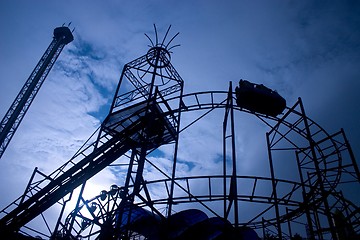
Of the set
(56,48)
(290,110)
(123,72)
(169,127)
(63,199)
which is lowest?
(63,199)

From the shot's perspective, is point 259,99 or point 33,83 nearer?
point 259,99

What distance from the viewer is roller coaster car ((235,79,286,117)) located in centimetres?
1227

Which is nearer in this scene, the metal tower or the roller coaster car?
the roller coaster car

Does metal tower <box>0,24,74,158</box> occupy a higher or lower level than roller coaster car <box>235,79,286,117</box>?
higher

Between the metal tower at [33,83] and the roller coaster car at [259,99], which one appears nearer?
the roller coaster car at [259,99]

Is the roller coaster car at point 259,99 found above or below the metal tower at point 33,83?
below

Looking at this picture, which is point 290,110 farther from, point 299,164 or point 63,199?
point 63,199

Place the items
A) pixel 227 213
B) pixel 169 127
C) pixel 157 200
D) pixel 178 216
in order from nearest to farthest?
pixel 227 213
pixel 157 200
pixel 169 127
pixel 178 216

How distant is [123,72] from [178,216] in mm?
9674

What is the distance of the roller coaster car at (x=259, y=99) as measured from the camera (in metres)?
12.3

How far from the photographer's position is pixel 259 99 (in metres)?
12.4

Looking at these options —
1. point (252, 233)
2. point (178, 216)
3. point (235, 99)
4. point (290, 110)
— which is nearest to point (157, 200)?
point (178, 216)

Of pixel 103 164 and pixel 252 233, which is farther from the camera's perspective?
pixel 252 233

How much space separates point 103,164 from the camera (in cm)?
1292
